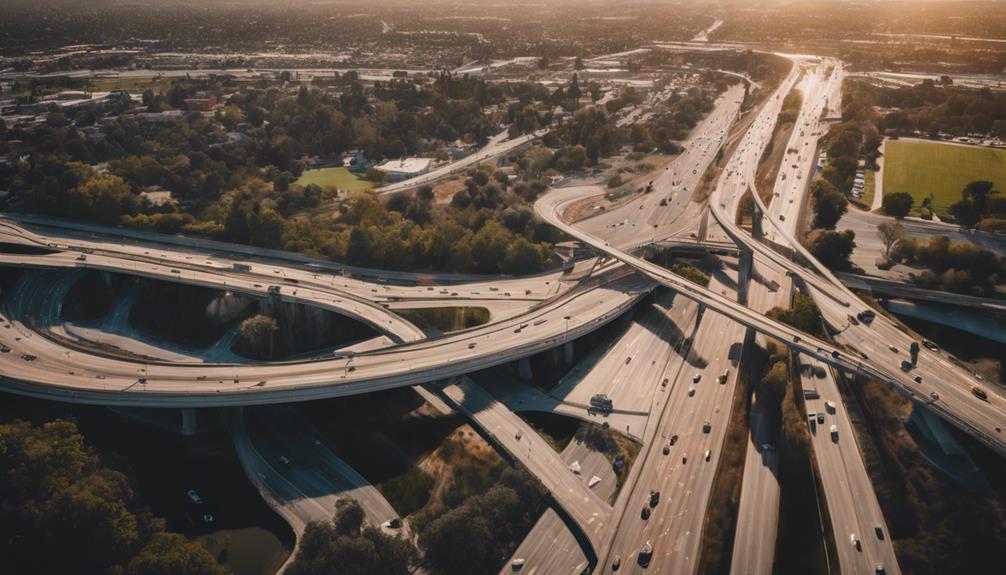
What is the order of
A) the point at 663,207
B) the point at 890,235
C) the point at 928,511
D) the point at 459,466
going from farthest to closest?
the point at 663,207 < the point at 890,235 < the point at 459,466 < the point at 928,511

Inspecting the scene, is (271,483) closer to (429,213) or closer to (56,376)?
(56,376)

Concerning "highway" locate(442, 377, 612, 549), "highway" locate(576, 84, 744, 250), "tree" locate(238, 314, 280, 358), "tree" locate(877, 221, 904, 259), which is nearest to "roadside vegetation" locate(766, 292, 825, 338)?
"tree" locate(877, 221, 904, 259)

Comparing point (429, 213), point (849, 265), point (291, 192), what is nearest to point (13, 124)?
point (291, 192)

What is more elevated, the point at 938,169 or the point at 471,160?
the point at 938,169

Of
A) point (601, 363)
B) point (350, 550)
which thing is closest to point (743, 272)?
point (601, 363)

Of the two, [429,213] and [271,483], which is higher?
[429,213]

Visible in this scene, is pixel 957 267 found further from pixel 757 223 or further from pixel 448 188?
pixel 448 188
